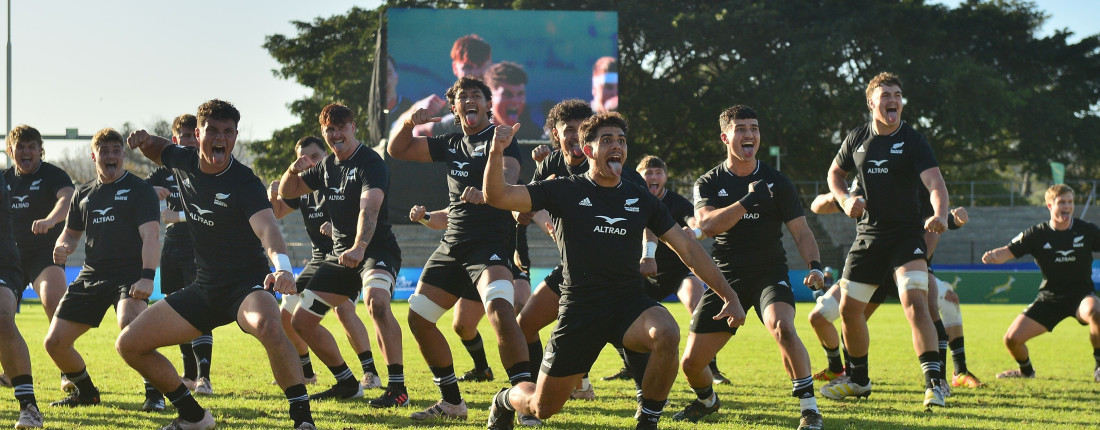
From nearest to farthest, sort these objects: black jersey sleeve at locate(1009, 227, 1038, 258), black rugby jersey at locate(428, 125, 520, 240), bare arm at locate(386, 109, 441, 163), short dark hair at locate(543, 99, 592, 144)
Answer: short dark hair at locate(543, 99, 592, 144), black rugby jersey at locate(428, 125, 520, 240), bare arm at locate(386, 109, 441, 163), black jersey sleeve at locate(1009, 227, 1038, 258)

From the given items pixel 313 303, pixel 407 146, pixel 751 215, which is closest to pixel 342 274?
pixel 313 303

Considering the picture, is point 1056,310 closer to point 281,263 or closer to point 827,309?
point 827,309

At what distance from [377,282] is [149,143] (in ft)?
6.57

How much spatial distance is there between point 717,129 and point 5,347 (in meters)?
37.5

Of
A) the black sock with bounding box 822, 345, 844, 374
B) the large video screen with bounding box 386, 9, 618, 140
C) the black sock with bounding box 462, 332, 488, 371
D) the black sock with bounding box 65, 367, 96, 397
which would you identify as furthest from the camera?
the large video screen with bounding box 386, 9, 618, 140

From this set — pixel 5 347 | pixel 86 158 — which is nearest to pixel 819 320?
pixel 5 347

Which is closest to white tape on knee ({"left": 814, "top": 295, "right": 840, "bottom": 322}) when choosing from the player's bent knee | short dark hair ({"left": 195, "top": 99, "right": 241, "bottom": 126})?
the player's bent knee

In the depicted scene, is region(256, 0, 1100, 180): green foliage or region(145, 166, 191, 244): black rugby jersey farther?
region(256, 0, 1100, 180): green foliage

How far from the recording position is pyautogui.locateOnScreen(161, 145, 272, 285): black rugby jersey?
707cm

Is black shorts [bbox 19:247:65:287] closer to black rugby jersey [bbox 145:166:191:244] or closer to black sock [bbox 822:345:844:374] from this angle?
black rugby jersey [bbox 145:166:191:244]

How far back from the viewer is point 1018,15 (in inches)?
1762

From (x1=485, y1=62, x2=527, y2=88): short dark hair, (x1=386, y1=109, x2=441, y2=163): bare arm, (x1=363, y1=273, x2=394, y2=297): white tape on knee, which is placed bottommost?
(x1=363, y1=273, x2=394, y2=297): white tape on knee

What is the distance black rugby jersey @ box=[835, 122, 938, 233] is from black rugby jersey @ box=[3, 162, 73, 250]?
689 cm

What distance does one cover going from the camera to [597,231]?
654 cm
